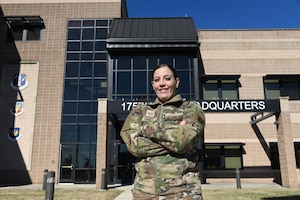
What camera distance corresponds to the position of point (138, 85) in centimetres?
1755

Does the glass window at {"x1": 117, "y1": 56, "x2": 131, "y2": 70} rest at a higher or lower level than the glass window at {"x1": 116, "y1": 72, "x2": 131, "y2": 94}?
higher

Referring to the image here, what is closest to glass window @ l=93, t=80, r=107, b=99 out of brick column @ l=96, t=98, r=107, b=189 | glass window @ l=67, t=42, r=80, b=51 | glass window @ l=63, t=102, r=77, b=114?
glass window @ l=63, t=102, r=77, b=114

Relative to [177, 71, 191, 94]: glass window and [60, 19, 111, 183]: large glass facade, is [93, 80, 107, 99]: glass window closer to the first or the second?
[60, 19, 111, 183]: large glass facade

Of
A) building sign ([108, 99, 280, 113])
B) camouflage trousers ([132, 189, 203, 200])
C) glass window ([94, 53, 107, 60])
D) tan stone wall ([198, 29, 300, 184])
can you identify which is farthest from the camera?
glass window ([94, 53, 107, 60])

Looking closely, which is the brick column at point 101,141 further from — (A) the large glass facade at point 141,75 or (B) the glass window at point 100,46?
(B) the glass window at point 100,46

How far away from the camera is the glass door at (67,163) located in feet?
57.6

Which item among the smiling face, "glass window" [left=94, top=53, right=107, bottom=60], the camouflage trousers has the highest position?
"glass window" [left=94, top=53, right=107, bottom=60]

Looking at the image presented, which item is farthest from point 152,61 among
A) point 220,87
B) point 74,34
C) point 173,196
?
point 173,196

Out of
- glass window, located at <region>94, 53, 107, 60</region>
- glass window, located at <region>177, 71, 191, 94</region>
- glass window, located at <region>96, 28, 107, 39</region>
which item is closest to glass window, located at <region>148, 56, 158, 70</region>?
glass window, located at <region>177, 71, 191, 94</region>

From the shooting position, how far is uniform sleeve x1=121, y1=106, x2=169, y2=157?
1.77 meters

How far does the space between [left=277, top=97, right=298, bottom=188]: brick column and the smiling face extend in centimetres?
1390

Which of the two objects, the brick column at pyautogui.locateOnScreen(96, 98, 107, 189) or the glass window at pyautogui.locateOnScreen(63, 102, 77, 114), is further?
the glass window at pyautogui.locateOnScreen(63, 102, 77, 114)

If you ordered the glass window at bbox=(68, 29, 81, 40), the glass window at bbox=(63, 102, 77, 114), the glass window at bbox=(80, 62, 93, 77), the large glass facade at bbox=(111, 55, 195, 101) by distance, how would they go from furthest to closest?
the glass window at bbox=(68, 29, 81, 40), the glass window at bbox=(80, 62, 93, 77), the glass window at bbox=(63, 102, 77, 114), the large glass facade at bbox=(111, 55, 195, 101)

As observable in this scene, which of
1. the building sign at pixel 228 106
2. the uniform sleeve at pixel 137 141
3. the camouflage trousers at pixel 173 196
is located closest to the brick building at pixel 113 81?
the building sign at pixel 228 106
